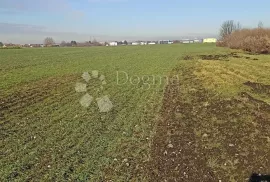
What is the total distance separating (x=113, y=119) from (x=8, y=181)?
5243 mm

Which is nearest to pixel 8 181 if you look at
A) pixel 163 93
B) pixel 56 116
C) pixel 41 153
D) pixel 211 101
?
pixel 41 153

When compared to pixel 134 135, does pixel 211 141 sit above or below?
below

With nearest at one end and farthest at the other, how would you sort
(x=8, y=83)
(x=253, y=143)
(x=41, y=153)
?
(x=41, y=153) → (x=253, y=143) → (x=8, y=83)

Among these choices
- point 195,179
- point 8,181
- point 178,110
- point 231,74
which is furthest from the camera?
point 231,74

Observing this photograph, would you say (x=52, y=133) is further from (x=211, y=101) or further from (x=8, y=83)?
(x=8, y=83)

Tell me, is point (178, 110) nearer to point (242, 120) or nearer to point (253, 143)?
point (242, 120)

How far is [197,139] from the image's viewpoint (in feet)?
29.4

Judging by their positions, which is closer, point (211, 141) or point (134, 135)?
point (211, 141)

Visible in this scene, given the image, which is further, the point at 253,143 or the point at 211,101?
the point at 211,101

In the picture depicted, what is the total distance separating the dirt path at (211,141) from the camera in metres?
6.94

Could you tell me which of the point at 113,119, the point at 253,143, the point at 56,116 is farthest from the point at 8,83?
the point at 253,143

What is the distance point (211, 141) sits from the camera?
8766 millimetres

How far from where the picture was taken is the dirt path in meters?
6.94

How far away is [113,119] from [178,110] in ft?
9.63
